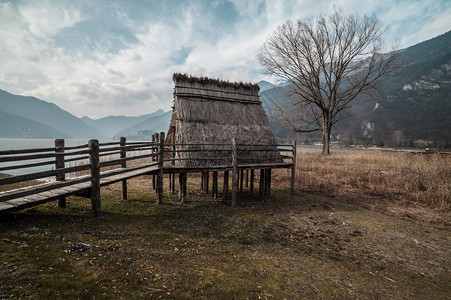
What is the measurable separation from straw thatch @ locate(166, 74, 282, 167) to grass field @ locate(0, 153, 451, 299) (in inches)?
101

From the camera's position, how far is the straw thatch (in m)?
9.88

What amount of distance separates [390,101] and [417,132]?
146 feet

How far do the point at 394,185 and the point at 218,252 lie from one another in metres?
13.4

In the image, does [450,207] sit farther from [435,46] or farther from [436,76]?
[435,46]

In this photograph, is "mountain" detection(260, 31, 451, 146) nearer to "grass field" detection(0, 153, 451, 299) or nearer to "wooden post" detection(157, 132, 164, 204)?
"grass field" detection(0, 153, 451, 299)

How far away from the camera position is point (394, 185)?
43.2 feet

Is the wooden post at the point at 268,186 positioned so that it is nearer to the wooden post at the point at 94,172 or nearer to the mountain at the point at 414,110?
the wooden post at the point at 94,172

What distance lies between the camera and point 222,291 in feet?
12.7

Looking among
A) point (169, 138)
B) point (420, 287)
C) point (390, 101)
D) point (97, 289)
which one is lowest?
point (420, 287)

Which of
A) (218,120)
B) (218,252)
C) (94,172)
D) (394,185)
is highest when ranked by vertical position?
(218,120)

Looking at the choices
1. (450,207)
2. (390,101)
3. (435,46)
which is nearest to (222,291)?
(450,207)

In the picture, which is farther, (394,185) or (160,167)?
(394,185)

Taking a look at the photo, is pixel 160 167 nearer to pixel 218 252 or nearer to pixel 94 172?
pixel 94 172

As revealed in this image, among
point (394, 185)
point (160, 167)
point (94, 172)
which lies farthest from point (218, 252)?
point (394, 185)
